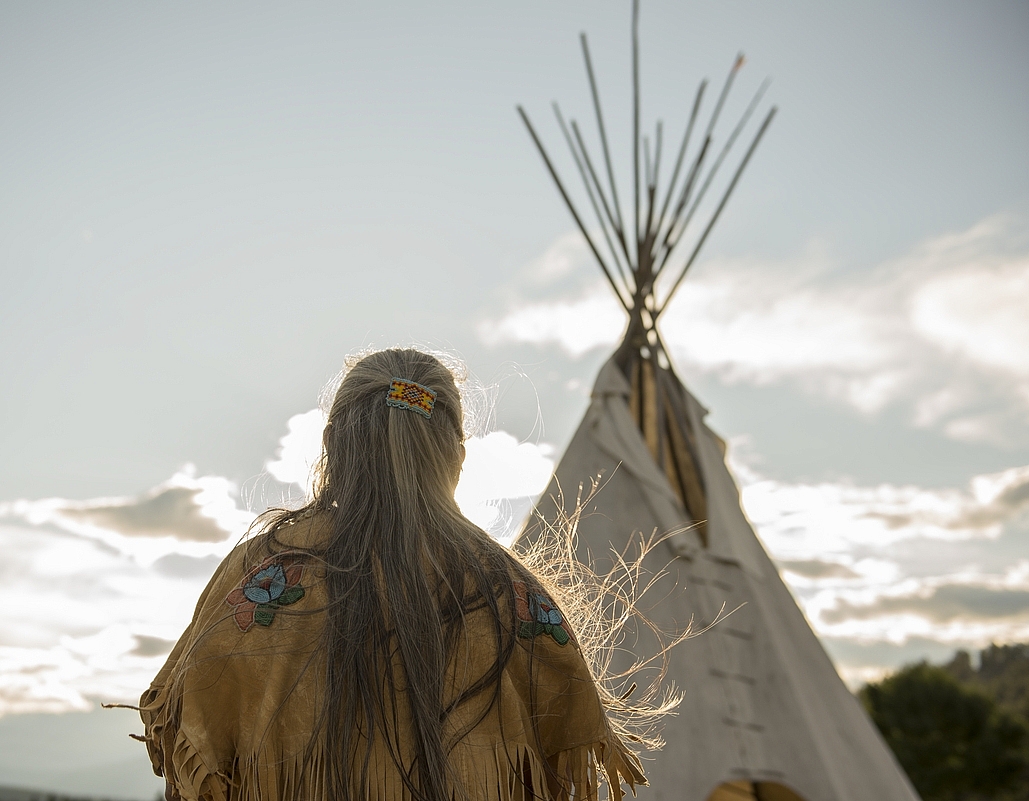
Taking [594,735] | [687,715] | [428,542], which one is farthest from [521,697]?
[687,715]

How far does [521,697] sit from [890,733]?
1616cm

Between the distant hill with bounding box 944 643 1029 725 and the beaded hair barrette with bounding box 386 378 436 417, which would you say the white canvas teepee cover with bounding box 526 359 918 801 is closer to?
the beaded hair barrette with bounding box 386 378 436 417

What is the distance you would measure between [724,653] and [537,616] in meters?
3.08

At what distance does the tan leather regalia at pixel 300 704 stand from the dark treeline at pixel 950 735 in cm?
1588

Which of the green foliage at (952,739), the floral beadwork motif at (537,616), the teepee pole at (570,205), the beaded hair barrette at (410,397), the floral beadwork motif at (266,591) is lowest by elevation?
the green foliage at (952,739)

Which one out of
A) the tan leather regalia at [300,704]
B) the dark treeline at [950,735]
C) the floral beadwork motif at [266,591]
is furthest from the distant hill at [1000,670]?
the floral beadwork motif at [266,591]

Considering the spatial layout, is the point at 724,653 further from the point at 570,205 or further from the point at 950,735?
the point at 950,735

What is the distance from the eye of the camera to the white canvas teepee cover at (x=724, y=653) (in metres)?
3.67

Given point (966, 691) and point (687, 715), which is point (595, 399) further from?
point (966, 691)

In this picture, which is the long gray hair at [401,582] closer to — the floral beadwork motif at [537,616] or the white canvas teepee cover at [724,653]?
the floral beadwork motif at [537,616]

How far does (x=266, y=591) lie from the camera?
1.09 meters

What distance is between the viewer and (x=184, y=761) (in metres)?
1.05

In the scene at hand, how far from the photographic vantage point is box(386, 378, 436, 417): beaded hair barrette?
122cm

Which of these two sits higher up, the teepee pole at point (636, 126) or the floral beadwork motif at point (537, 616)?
the teepee pole at point (636, 126)
